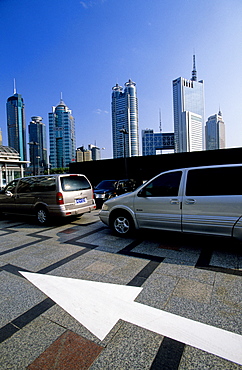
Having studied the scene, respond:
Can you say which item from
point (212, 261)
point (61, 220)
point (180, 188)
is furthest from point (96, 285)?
point (61, 220)

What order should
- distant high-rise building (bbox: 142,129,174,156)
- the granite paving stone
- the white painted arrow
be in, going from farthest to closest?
distant high-rise building (bbox: 142,129,174,156)
the white painted arrow
the granite paving stone

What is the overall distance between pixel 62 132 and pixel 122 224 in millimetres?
74136

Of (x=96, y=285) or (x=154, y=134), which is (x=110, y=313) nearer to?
(x=96, y=285)

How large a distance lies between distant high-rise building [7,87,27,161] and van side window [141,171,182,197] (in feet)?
299

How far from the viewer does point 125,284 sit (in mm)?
3160

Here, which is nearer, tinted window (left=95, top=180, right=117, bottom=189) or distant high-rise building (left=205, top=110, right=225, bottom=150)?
tinted window (left=95, top=180, right=117, bottom=189)

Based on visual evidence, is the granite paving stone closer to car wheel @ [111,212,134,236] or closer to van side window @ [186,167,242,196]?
car wheel @ [111,212,134,236]

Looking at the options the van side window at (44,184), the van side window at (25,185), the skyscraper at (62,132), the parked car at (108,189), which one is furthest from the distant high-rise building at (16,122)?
the van side window at (44,184)

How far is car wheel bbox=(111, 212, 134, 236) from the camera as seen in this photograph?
218 inches

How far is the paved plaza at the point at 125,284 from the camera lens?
187cm

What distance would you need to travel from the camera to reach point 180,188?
473cm

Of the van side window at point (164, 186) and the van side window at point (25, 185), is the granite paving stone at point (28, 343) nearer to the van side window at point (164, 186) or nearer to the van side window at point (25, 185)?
the van side window at point (164, 186)

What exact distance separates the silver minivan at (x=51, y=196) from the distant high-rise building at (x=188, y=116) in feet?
227

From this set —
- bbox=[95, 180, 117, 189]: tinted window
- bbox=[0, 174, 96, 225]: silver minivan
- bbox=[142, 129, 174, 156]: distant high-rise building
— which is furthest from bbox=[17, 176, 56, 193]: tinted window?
bbox=[142, 129, 174, 156]: distant high-rise building
